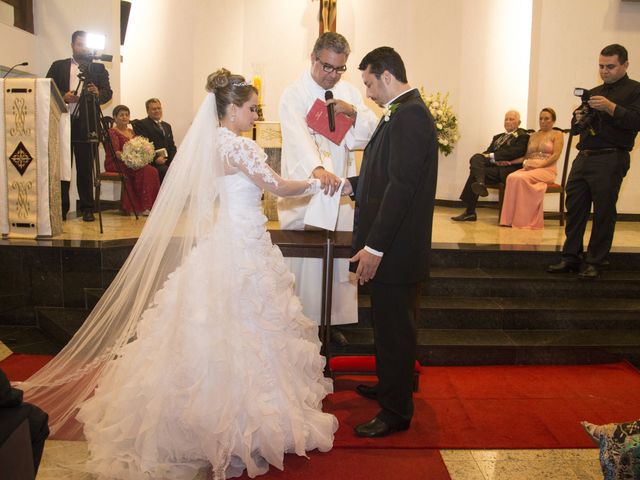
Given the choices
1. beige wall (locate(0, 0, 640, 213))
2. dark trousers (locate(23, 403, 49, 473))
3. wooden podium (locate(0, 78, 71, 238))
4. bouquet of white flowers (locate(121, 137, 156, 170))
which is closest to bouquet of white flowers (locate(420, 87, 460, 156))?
beige wall (locate(0, 0, 640, 213))

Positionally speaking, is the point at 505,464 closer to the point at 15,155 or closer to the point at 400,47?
the point at 15,155

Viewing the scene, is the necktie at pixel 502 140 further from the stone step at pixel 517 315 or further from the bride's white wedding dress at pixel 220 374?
the bride's white wedding dress at pixel 220 374

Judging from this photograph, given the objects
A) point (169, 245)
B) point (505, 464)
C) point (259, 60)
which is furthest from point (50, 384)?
point (259, 60)

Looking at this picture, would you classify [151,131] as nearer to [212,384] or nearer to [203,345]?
[203,345]

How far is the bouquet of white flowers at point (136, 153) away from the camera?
24.2ft

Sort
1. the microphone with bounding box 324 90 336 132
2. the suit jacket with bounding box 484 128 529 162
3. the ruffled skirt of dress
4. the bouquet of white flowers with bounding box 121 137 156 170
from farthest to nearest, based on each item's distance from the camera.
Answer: the suit jacket with bounding box 484 128 529 162, the bouquet of white flowers with bounding box 121 137 156 170, the microphone with bounding box 324 90 336 132, the ruffled skirt of dress

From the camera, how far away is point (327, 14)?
959 cm

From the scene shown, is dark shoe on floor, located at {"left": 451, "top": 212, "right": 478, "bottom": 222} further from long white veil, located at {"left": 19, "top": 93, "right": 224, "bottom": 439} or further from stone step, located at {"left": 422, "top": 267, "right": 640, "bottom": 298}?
long white veil, located at {"left": 19, "top": 93, "right": 224, "bottom": 439}

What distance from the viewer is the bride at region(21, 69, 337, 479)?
2736 mm

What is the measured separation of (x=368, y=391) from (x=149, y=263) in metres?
1.55

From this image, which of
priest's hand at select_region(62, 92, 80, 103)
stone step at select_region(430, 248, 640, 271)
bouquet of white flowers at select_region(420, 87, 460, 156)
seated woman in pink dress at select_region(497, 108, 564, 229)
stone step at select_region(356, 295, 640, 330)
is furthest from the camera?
bouquet of white flowers at select_region(420, 87, 460, 156)

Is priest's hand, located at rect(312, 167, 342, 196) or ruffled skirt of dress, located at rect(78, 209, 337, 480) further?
priest's hand, located at rect(312, 167, 342, 196)

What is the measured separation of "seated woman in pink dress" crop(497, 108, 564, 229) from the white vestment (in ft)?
13.0

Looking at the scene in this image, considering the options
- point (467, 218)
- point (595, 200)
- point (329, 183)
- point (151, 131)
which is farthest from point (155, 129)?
point (595, 200)
